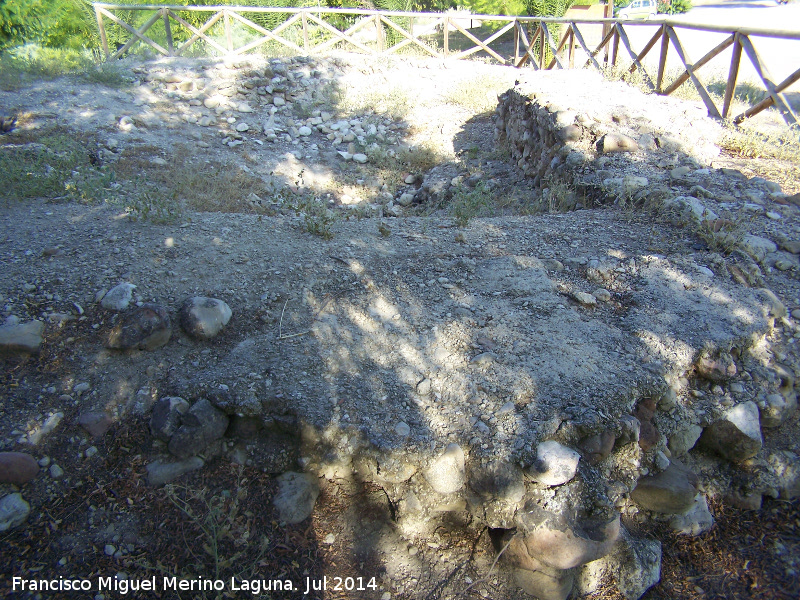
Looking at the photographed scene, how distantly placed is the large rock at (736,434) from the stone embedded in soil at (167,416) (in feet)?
8.67

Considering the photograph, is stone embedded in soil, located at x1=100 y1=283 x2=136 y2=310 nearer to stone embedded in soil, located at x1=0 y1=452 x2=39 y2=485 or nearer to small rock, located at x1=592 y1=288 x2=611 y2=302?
stone embedded in soil, located at x1=0 y1=452 x2=39 y2=485

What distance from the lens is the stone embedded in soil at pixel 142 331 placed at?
2.73m

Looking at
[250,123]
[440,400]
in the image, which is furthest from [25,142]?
[440,400]

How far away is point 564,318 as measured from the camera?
2992 mm

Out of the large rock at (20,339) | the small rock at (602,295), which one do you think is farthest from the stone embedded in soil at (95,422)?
the small rock at (602,295)

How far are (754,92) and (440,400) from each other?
10.3m

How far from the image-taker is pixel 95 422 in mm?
2463

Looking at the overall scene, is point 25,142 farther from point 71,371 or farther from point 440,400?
point 440,400

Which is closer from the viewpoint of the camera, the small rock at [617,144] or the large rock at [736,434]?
the large rock at [736,434]

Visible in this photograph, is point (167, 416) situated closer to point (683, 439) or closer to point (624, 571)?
point (624, 571)

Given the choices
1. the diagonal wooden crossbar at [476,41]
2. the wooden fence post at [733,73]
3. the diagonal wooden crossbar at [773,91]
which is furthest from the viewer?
the diagonal wooden crossbar at [476,41]

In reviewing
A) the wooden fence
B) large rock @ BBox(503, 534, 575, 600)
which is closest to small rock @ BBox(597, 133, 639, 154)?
the wooden fence

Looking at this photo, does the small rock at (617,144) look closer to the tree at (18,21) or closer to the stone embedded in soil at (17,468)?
the stone embedded in soil at (17,468)

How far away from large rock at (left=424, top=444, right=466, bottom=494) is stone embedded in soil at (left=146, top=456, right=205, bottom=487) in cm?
108
